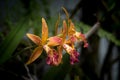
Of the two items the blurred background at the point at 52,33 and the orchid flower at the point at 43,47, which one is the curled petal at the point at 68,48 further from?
the blurred background at the point at 52,33

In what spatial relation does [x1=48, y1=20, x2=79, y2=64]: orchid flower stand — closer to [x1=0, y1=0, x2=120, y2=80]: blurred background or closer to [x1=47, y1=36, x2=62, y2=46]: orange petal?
[x1=47, y1=36, x2=62, y2=46]: orange petal

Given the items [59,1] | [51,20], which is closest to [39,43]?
[51,20]

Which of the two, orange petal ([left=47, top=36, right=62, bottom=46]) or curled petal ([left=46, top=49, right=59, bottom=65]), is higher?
orange petal ([left=47, top=36, right=62, bottom=46])

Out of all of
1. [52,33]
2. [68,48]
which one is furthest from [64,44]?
[52,33]

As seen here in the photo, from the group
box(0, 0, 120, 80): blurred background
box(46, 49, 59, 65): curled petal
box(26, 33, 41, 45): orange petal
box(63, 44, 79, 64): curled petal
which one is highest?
box(0, 0, 120, 80): blurred background

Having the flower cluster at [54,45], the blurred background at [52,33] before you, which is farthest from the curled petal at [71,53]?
the blurred background at [52,33]

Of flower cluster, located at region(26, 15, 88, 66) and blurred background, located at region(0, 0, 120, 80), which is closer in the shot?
flower cluster, located at region(26, 15, 88, 66)

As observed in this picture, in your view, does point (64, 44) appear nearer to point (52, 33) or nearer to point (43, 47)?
point (43, 47)

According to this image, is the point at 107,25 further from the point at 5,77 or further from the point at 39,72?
the point at 5,77

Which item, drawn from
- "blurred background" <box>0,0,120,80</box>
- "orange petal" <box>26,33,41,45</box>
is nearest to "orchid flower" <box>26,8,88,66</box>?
"orange petal" <box>26,33,41,45</box>
